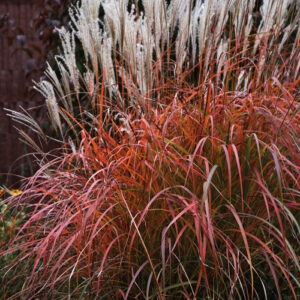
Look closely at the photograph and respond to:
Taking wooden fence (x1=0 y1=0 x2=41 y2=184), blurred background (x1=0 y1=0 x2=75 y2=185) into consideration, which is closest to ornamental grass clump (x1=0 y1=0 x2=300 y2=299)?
blurred background (x1=0 y1=0 x2=75 y2=185)

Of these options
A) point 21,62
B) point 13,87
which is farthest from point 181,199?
point 21,62

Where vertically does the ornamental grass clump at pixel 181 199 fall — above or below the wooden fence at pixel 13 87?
above

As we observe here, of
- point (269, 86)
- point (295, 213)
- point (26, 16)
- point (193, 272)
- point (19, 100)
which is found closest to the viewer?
point (193, 272)

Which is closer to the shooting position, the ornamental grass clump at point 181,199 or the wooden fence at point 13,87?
the ornamental grass clump at point 181,199

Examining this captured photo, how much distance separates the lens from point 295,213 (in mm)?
2072

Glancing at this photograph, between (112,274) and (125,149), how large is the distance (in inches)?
25.6

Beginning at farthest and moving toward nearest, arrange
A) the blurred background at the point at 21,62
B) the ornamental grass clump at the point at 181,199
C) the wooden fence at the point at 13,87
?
the wooden fence at the point at 13,87 < the blurred background at the point at 21,62 < the ornamental grass clump at the point at 181,199

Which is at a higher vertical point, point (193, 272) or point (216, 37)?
point (216, 37)

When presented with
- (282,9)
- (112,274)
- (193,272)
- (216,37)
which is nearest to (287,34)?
(282,9)

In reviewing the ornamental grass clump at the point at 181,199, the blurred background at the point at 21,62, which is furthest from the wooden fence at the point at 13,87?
the ornamental grass clump at the point at 181,199

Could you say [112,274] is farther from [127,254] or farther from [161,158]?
[161,158]

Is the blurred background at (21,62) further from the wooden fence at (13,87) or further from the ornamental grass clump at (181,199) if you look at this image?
the ornamental grass clump at (181,199)

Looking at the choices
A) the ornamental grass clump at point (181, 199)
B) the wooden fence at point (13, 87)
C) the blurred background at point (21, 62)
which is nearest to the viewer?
the ornamental grass clump at point (181, 199)

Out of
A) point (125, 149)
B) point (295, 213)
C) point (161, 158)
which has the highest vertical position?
point (161, 158)
